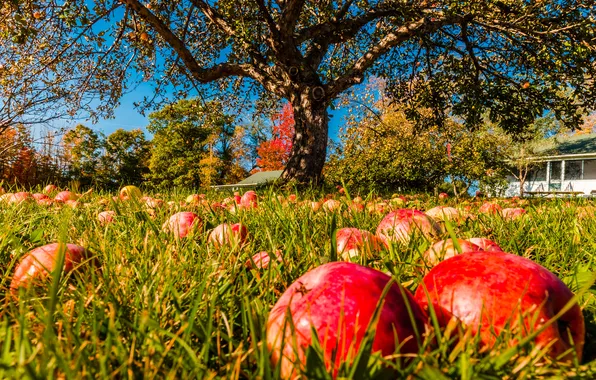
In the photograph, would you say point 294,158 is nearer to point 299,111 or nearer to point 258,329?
point 299,111

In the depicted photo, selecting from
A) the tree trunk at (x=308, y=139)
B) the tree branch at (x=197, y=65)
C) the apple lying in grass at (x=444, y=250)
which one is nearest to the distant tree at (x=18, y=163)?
the tree branch at (x=197, y=65)

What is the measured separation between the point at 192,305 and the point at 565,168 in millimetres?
39971

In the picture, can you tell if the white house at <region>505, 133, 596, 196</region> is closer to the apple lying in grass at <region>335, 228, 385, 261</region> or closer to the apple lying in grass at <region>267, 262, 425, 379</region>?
the apple lying in grass at <region>335, 228, 385, 261</region>

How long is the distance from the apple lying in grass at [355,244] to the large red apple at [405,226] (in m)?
0.18

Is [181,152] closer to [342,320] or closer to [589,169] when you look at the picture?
[589,169]

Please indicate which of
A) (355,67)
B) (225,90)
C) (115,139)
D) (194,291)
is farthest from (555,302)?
(115,139)

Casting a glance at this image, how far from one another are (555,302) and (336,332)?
0.47 metres

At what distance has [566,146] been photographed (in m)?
35.7

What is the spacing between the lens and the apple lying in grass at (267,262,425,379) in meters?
0.65

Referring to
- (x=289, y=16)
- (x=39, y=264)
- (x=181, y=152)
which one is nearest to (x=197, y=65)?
(x=289, y=16)

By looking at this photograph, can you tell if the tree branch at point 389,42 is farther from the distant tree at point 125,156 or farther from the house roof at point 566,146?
the distant tree at point 125,156

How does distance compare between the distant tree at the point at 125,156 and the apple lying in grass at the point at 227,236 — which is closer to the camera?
the apple lying in grass at the point at 227,236

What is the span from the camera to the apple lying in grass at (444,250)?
1242mm

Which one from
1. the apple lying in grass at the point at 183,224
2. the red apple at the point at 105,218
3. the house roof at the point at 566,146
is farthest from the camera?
the house roof at the point at 566,146
